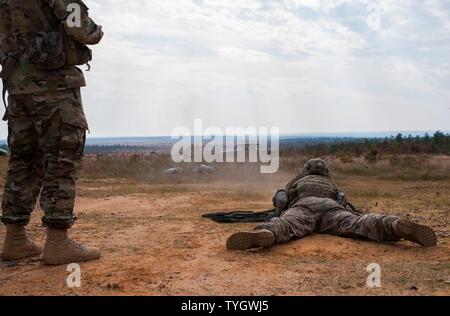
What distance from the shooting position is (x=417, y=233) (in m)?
5.12

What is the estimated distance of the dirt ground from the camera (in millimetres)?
3760

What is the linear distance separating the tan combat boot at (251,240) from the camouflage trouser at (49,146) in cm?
153

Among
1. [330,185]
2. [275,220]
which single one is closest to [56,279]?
[275,220]

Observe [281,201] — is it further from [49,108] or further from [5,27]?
[5,27]

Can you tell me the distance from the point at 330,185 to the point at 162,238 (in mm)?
2127

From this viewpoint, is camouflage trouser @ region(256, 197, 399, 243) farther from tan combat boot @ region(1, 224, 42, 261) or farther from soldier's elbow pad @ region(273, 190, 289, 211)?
tan combat boot @ region(1, 224, 42, 261)

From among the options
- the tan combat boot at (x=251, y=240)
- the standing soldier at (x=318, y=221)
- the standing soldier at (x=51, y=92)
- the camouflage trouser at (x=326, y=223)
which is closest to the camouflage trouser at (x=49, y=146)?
the standing soldier at (x=51, y=92)

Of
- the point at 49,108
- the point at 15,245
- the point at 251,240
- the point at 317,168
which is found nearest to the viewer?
the point at 49,108

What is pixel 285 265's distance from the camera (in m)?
4.52

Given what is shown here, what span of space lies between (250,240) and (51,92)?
2.21 m

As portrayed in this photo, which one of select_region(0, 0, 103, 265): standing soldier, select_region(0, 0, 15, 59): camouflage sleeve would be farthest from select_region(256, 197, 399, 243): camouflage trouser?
select_region(0, 0, 15, 59): camouflage sleeve

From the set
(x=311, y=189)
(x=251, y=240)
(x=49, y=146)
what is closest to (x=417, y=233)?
(x=311, y=189)
